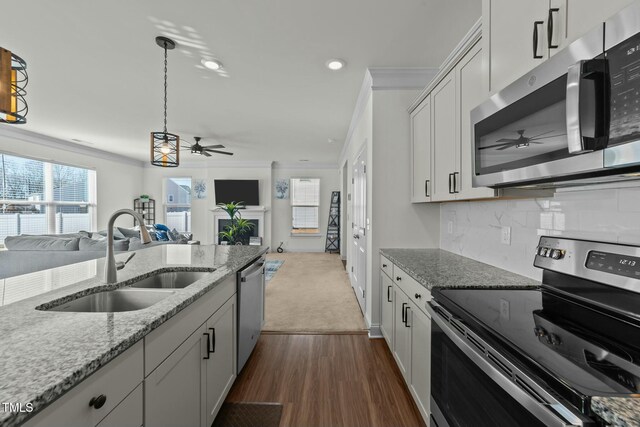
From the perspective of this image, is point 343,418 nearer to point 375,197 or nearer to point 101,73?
point 375,197

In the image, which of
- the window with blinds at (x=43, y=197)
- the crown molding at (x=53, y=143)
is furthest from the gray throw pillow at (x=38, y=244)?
the crown molding at (x=53, y=143)

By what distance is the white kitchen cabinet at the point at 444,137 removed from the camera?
1.93m

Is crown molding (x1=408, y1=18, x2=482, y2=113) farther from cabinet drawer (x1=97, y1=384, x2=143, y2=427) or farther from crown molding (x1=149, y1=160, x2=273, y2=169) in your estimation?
crown molding (x1=149, y1=160, x2=273, y2=169)

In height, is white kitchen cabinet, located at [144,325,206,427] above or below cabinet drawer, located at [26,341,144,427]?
below

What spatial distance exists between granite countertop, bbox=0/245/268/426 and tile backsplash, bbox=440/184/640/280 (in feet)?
5.66

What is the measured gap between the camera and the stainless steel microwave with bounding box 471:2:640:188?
71cm

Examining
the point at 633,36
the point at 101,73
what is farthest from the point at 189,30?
the point at 633,36

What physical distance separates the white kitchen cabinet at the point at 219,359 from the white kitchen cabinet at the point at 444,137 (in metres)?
1.65

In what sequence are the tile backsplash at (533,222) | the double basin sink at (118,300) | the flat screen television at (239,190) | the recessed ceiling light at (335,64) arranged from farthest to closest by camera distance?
the flat screen television at (239,190), the recessed ceiling light at (335,64), the double basin sink at (118,300), the tile backsplash at (533,222)

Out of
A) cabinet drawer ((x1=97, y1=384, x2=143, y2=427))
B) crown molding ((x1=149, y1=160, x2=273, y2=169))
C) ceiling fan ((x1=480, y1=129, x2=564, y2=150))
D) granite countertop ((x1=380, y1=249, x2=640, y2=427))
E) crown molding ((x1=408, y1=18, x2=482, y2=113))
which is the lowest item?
cabinet drawer ((x1=97, y1=384, x2=143, y2=427))

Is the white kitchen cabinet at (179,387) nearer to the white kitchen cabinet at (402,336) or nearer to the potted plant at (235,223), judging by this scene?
the white kitchen cabinet at (402,336)

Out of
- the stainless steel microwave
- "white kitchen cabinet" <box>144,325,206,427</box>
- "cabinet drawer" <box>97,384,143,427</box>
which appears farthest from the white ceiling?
"cabinet drawer" <box>97,384,143,427</box>

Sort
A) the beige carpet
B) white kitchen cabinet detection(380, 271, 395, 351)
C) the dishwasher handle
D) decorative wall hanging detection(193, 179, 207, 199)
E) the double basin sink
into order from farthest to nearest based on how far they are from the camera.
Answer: decorative wall hanging detection(193, 179, 207, 199)
the beige carpet
white kitchen cabinet detection(380, 271, 395, 351)
the dishwasher handle
the double basin sink

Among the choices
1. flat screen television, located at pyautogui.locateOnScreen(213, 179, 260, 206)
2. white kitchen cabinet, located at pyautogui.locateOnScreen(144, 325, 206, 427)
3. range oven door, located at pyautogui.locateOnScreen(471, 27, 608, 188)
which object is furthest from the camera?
flat screen television, located at pyautogui.locateOnScreen(213, 179, 260, 206)
